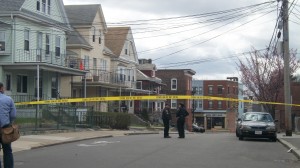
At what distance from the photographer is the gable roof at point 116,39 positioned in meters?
54.2

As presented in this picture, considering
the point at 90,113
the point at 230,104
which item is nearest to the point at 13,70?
the point at 90,113

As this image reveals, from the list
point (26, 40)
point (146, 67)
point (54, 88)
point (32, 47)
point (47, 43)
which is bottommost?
point (54, 88)

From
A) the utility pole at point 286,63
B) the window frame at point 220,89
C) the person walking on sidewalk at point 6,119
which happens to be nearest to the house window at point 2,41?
the utility pole at point 286,63

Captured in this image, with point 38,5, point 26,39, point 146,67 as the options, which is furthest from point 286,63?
point 146,67

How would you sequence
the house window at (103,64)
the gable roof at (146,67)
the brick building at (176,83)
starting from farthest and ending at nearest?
the brick building at (176,83)
the gable roof at (146,67)
the house window at (103,64)

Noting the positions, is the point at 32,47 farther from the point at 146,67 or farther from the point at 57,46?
the point at 146,67

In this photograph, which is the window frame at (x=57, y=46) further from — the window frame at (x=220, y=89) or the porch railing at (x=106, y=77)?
the window frame at (x=220, y=89)

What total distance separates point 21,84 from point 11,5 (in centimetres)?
554

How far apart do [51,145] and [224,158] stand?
6.71 metres

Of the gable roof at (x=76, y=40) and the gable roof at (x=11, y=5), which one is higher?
the gable roof at (x=11, y=5)

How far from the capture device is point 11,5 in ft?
109

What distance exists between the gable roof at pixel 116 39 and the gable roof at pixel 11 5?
21189 mm

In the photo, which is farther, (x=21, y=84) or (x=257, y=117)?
(x=21, y=84)

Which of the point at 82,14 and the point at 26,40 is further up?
the point at 82,14
